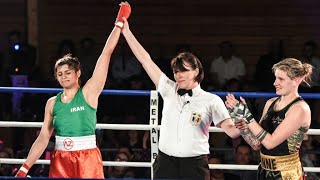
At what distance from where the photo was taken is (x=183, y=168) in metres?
4.65

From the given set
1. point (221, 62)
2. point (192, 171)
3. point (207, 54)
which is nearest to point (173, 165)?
point (192, 171)

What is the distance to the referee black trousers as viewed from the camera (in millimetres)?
4645

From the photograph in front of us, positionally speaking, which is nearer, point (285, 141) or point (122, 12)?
point (285, 141)

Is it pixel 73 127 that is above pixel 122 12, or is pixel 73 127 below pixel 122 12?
below

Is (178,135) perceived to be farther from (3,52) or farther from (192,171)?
(3,52)

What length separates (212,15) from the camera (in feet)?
32.0

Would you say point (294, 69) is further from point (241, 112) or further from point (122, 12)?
point (122, 12)

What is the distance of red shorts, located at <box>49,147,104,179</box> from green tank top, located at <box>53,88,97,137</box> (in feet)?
0.37

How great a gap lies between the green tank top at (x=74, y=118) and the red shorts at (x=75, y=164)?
113 mm

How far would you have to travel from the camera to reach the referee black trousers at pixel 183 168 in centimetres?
464

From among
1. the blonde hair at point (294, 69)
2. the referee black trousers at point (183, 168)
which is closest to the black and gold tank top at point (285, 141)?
the blonde hair at point (294, 69)

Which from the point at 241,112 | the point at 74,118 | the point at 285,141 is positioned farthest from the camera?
the point at 74,118

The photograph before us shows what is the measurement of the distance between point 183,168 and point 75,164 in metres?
0.63

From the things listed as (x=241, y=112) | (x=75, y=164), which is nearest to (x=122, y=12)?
(x=75, y=164)
